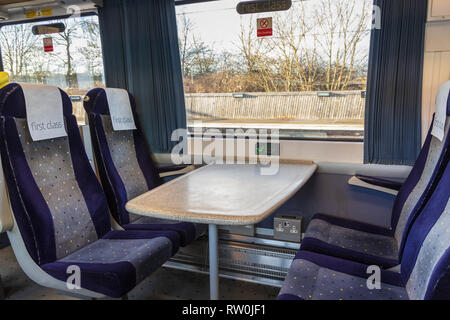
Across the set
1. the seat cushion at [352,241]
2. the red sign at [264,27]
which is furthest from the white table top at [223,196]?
the red sign at [264,27]

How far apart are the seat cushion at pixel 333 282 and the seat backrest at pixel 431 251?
0.07 m

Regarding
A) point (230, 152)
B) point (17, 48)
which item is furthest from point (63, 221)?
point (17, 48)

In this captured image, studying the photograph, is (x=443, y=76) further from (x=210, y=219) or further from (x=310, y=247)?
(x=210, y=219)

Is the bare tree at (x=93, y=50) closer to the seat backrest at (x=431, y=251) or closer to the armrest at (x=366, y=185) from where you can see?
the armrest at (x=366, y=185)

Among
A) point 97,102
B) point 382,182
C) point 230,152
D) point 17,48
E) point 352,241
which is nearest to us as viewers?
point 352,241

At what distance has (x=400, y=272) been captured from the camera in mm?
1452

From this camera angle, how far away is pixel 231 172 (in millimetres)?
2127

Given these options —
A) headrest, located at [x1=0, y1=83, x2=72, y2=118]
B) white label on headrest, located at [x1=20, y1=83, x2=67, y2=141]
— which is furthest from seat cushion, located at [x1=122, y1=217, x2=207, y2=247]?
headrest, located at [x1=0, y1=83, x2=72, y2=118]

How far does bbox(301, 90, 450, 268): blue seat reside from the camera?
4.99ft

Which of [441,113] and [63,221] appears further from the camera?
[63,221]

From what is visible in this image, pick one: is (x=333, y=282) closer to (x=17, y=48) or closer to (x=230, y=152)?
(x=230, y=152)

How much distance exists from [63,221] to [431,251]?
5.35 ft

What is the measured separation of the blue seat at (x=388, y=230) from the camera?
1.52 m

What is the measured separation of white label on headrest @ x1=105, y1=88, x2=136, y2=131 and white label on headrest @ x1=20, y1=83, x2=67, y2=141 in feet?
1.54
